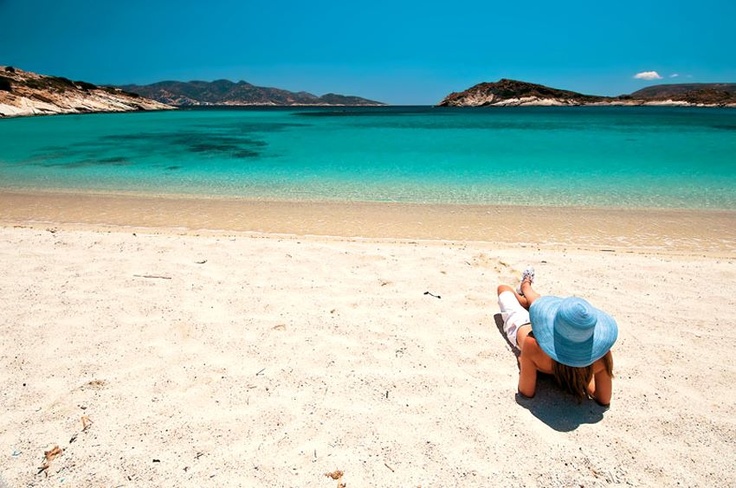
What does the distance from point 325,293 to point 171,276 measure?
227cm

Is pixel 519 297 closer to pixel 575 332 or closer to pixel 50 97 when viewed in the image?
pixel 575 332

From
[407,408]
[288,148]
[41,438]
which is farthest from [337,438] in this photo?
[288,148]

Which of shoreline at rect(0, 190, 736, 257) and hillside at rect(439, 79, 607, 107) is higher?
hillside at rect(439, 79, 607, 107)

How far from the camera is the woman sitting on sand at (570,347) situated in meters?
2.96

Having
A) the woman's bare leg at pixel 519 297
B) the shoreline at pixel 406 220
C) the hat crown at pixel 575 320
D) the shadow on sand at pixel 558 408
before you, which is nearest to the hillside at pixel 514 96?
the shoreline at pixel 406 220

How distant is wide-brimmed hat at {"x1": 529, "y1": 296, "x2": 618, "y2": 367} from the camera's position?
292 cm

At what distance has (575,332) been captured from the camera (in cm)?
295

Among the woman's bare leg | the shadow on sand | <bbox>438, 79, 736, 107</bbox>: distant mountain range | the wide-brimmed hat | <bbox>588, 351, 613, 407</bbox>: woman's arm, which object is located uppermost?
<bbox>438, 79, 736, 107</bbox>: distant mountain range

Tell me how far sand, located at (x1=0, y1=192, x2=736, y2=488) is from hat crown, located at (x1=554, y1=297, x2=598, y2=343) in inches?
31.1

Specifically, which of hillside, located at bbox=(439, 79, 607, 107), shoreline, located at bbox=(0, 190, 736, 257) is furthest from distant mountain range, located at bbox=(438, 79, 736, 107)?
shoreline, located at bbox=(0, 190, 736, 257)

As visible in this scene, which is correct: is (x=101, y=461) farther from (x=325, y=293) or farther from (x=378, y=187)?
(x=378, y=187)

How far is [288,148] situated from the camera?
23391 millimetres

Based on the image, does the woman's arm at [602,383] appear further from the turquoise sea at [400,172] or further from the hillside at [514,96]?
the hillside at [514,96]

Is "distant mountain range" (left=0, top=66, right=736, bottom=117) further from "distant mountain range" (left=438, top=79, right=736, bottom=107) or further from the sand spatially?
the sand
